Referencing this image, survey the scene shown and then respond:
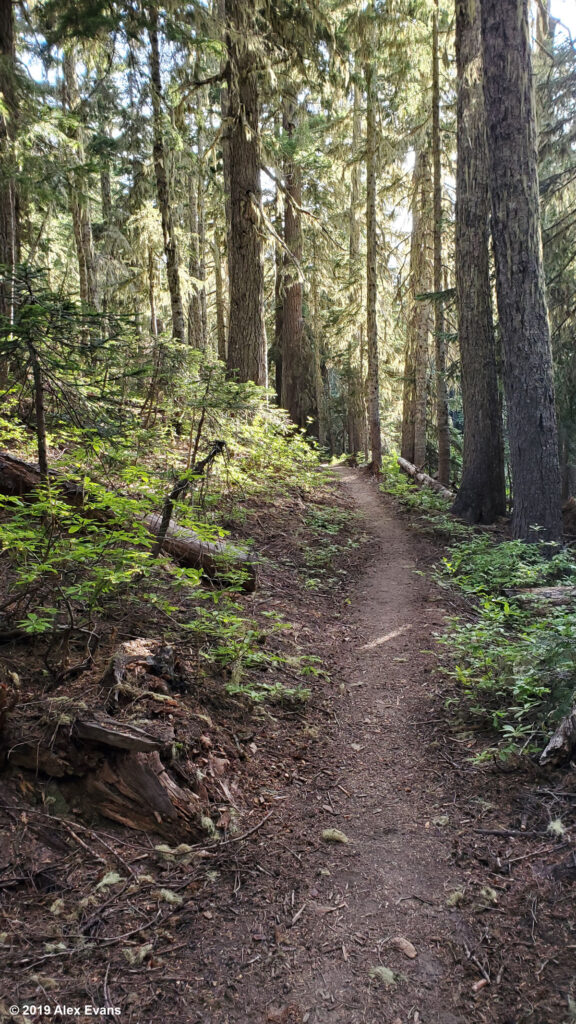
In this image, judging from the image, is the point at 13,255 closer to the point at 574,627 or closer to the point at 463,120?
the point at 463,120

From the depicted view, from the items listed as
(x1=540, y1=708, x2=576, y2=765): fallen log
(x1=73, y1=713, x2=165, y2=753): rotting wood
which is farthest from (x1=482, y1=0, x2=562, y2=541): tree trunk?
(x1=73, y1=713, x2=165, y2=753): rotting wood

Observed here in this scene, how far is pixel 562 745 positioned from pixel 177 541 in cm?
394

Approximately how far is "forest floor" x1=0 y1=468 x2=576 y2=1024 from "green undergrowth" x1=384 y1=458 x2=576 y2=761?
279 millimetres

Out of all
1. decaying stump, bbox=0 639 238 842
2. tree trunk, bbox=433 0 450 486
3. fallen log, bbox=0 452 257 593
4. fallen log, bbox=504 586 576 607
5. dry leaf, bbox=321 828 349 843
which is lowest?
dry leaf, bbox=321 828 349 843

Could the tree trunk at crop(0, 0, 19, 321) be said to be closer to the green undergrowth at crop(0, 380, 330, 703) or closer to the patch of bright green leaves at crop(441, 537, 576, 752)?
the green undergrowth at crop(0, 380, 330, 703)

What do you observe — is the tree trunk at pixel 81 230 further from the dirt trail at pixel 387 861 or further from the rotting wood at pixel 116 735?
the rotting wood at pixel 116 735

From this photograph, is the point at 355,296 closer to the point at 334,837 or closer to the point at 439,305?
the point at 439,305

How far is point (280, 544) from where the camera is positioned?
27.2 feet

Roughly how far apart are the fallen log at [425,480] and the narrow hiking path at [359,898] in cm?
812

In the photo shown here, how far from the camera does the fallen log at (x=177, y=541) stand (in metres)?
5.46

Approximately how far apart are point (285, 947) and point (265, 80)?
1214cm

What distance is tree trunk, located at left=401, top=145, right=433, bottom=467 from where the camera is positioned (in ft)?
50.7

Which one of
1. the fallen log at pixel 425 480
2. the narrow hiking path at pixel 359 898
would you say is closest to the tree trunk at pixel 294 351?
the fallen log at pixel 425 480

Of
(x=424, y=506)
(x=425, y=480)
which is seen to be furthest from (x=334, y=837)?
(x=425, y=480)
